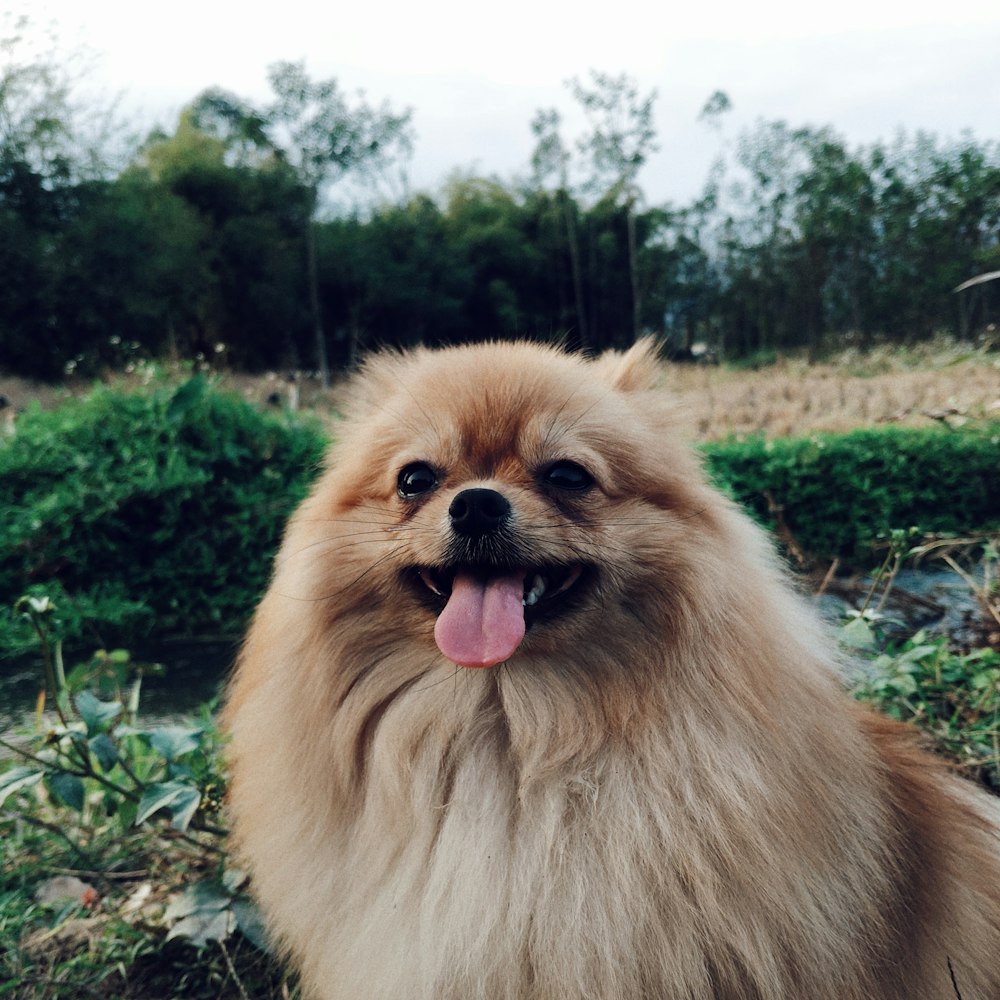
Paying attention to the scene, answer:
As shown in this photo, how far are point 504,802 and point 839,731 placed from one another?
0.78 m

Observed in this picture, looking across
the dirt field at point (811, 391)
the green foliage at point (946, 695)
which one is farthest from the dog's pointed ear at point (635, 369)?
the dirt field at point (811, 391)

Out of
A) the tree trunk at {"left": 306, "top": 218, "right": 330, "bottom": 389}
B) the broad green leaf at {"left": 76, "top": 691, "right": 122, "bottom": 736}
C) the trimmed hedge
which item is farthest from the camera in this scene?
the tree trunk at {"left": 306, "top": 218, "right": 330, "bottom": 389}

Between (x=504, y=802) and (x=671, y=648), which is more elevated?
(x=671, y=648)

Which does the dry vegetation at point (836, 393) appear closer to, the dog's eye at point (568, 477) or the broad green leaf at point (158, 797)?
the dog's eye at point (568, 477)

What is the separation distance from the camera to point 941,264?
17.7 m

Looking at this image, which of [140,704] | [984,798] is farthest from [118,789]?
[140,704]

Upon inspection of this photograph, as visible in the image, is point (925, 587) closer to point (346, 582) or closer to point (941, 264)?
point (346, 582)

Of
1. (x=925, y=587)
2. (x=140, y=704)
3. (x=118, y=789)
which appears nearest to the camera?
(x=118, y=789)

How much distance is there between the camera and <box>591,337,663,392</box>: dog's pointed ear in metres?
2.27

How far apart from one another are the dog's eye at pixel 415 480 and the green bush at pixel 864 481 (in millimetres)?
5770

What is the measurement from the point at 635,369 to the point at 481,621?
3.16ft

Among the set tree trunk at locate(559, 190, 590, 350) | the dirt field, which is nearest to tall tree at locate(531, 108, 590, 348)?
tree trunk at locate(559, 190, 590, 350)

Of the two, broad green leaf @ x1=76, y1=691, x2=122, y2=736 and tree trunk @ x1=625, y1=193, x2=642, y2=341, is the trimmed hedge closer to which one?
broad green leaf @ x1=76, y1=691, x2=122, y2=736

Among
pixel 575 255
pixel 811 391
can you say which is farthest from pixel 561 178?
pixel 811 391
